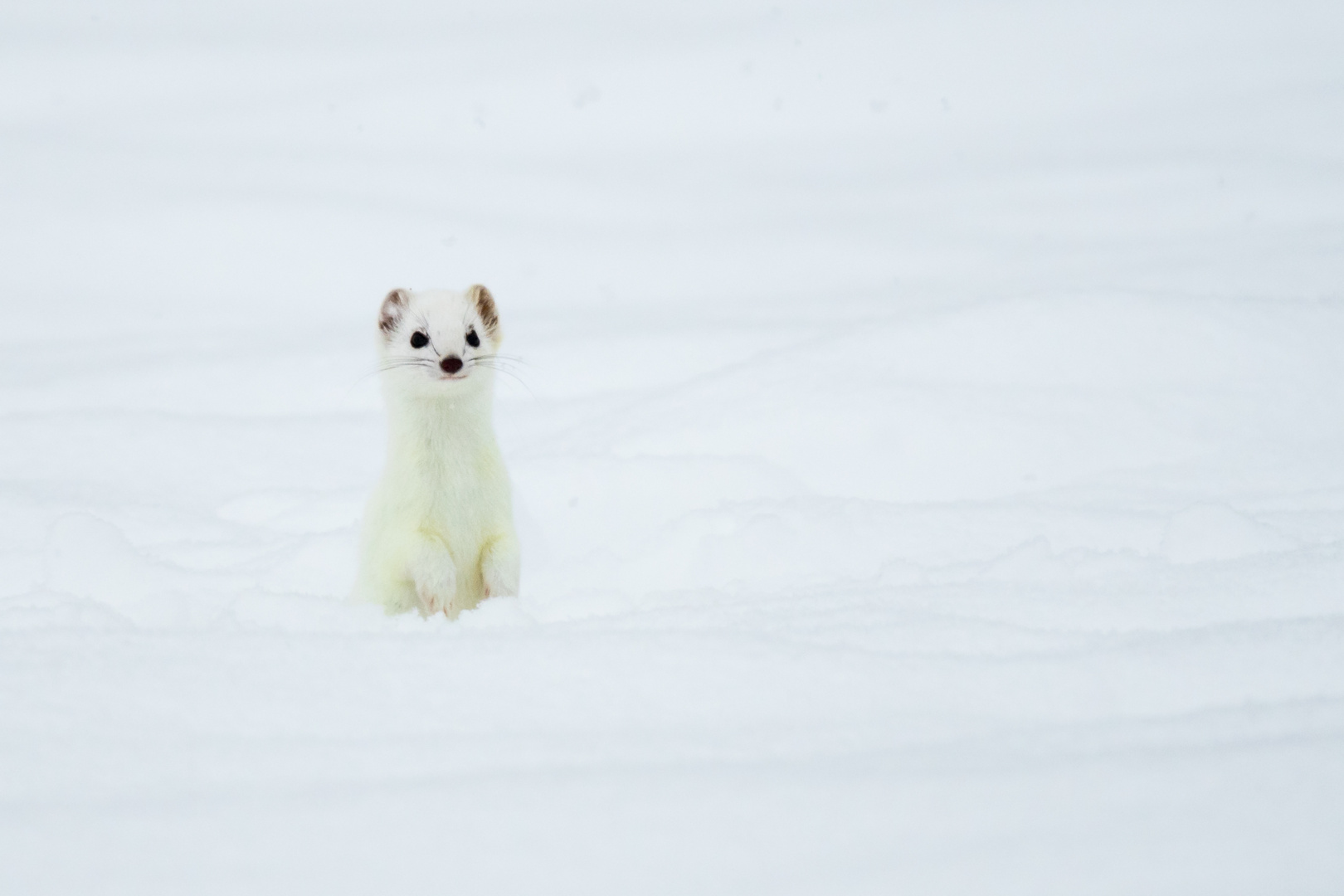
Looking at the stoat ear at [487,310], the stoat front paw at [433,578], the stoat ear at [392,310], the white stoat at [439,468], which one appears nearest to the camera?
the stoat front paw at [433,578]

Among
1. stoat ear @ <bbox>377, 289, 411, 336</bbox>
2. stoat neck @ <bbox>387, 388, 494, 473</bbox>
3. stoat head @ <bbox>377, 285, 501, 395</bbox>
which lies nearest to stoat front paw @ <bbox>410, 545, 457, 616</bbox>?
stoat neck @ <bbox>387, 388, 494, 473</bbox>

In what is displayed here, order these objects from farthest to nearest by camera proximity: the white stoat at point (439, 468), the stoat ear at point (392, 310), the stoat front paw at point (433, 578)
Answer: the stoat ear at point (392, 310), the white stoat at point (439, 468), the stoat front paw at point (433, 578)

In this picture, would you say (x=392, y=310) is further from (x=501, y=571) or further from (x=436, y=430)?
(x=501, y=571)

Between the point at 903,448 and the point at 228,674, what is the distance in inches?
143

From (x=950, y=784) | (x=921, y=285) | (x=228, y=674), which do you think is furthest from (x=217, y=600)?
(x=921, y=285)

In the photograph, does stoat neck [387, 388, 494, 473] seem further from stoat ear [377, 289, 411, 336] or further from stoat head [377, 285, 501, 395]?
stoat ear [377, 289, 411, 336]

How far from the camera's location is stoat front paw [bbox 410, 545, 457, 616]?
323 cm

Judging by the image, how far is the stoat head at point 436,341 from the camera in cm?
335

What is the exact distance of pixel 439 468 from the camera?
3.44 meters

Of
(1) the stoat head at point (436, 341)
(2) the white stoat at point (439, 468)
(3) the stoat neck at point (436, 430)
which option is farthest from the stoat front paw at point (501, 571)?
(1) the stoat head at point (436, 341)

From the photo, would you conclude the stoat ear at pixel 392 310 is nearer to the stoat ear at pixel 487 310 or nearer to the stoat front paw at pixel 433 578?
the stoat ear at pixel 487 310

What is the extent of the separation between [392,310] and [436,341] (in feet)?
0.78

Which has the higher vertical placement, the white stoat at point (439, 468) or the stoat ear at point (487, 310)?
the stoat ear at point (487, 310)

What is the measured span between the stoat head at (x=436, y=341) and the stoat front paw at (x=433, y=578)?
1.57ft
